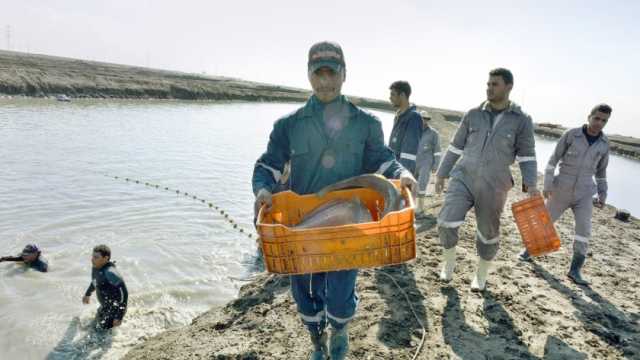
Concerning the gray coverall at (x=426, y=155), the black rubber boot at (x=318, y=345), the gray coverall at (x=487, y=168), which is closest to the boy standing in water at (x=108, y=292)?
the black rubber boot at (x=318, y=345)

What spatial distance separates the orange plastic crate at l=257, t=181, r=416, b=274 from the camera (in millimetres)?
2385

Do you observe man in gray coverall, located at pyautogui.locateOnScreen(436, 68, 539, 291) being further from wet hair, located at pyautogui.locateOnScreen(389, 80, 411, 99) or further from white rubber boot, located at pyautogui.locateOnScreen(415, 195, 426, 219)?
white rubber boot, located at pyautogui.locateOnScreen(415, 195, 426, 219)

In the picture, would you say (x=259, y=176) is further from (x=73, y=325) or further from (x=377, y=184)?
(x=73, y=325)

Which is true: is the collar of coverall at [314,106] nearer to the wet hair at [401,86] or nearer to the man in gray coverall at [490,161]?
the man in gray coverall at [490,161]

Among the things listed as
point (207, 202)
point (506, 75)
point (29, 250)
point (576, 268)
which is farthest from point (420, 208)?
point (29, 250)

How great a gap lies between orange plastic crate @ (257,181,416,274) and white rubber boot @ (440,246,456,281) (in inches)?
113

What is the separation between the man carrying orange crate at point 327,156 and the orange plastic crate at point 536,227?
2.60 m

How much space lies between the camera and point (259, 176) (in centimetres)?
298

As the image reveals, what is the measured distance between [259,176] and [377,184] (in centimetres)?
83

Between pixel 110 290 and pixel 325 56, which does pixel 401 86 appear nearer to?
pixel 325 56

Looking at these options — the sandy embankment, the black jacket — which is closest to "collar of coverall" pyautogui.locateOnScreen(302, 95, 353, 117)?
the sandy embankment

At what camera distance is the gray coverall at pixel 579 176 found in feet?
18.8

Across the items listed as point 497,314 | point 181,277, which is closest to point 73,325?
point 181,277

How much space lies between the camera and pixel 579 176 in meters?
5.77
